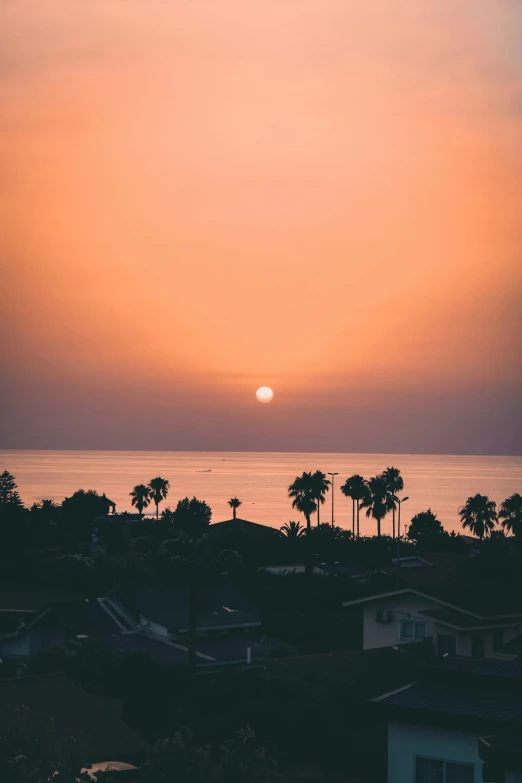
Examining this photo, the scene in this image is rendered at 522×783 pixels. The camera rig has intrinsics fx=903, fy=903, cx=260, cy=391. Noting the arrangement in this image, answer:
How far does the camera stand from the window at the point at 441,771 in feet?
53.4

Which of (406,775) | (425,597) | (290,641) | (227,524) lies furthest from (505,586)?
(227,524)

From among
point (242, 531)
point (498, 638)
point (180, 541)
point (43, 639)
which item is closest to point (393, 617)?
point (498, 638)

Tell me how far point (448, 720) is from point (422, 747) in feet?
2.77

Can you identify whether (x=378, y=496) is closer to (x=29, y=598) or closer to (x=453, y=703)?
(x=29, y=598)

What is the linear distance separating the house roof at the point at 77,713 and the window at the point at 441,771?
31.9 ft

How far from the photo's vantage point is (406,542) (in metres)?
109

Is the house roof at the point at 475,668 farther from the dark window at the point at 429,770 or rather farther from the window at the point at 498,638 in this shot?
the window at the point at 498,638

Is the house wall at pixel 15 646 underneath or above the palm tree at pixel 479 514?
underneath

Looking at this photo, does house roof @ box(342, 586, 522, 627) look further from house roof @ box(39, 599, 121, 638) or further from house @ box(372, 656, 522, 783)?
house roof @ box(39, 599, 121, 638)

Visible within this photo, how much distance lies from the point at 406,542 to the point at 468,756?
9427cm

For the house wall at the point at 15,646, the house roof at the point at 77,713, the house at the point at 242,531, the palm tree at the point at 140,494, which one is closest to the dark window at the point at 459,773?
the house roof at the point at 77,713

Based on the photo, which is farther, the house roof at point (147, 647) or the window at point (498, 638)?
the house roof at point (147, 647)

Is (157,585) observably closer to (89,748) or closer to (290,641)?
(290,641)

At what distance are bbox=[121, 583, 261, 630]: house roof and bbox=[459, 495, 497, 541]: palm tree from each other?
54.3m
